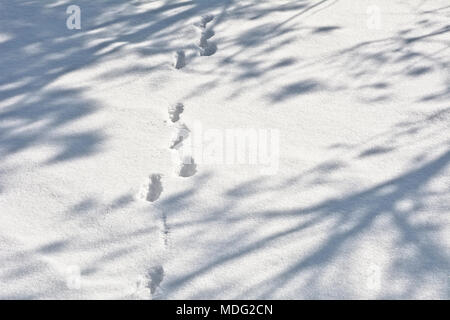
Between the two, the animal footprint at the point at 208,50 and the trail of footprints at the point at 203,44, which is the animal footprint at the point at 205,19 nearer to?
the trail of footprints at the point at 203,44

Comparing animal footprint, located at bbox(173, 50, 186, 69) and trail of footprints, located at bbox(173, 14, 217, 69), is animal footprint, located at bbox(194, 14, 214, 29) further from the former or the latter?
animal footprint, located at bbox(173, 50, 186, 69)

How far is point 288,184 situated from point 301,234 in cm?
27

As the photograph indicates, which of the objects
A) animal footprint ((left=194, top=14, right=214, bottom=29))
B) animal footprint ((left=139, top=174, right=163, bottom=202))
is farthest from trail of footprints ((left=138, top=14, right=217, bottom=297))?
animal footprint ((left=194, top=14, right=214, bottom=29))

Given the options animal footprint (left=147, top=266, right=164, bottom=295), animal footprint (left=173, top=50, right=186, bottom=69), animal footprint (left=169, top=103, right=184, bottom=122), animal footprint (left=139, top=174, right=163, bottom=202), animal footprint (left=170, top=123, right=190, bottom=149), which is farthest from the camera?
animal footprint (left=173, top=50, right=186, bottom=69)

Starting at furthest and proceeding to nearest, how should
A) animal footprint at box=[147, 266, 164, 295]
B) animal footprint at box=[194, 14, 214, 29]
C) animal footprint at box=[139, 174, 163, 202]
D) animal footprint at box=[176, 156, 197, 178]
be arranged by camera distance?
animal footprint at box=[194, 14, 214, 29] → animal footprint at box=[176, 156, 197, 178] → animal footprint at box=[139, 174, 163, 202] → animal footprint at box=[147, 266, 164, 295]

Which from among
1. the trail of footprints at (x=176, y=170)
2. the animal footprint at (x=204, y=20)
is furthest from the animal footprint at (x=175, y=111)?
the animal footprint at (x=204, y=20)

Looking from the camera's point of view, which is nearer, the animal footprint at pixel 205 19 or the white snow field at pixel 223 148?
the white snow field at pixel 223 148

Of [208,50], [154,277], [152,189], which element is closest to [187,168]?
[152,189]

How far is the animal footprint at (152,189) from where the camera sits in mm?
1931

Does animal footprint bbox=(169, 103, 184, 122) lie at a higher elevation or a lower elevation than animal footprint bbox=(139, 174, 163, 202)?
higher

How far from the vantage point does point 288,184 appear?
1.96m

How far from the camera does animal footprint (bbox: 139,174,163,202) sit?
1931mm

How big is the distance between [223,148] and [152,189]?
0.41 meters
